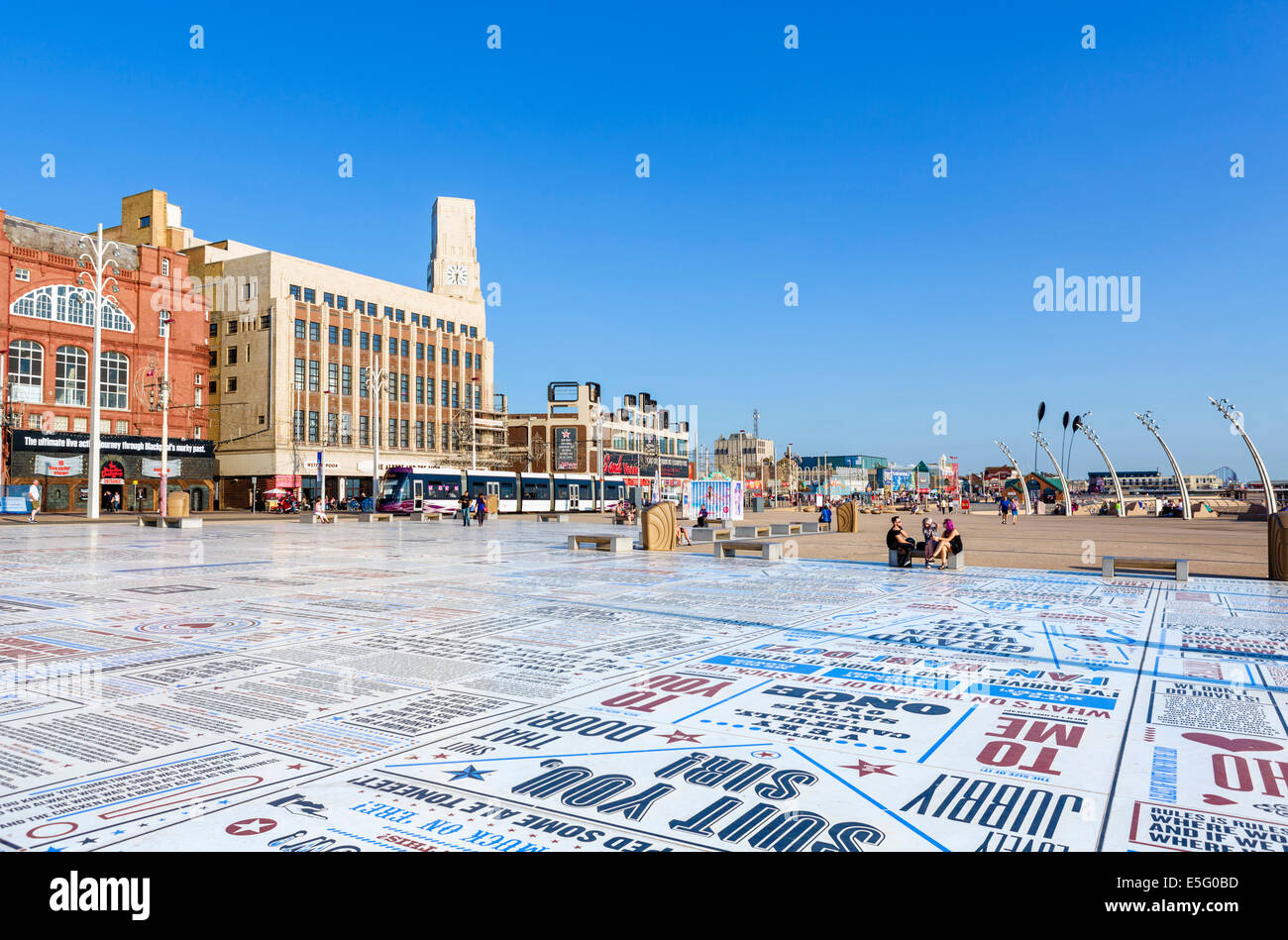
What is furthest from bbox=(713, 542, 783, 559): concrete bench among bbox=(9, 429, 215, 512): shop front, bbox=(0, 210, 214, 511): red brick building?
bbox=(0, 210, 214, 511): red brick building

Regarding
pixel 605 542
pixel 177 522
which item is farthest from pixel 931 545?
pixel 177 522

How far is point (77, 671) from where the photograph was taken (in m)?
7.55

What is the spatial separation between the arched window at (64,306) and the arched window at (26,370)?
75.3 inches

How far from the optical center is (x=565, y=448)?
352ft

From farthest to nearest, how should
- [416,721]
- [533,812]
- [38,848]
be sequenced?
[416,721]
[533,812]
[38,848]

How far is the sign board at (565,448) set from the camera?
107375mm

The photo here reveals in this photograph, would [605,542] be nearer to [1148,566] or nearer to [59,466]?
[1148,566]

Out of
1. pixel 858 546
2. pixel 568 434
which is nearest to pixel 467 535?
pixel 858 546

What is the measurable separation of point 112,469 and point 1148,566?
56619mm

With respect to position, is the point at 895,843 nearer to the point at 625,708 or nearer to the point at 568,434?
the point at 625,708

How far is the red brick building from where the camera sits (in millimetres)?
49219

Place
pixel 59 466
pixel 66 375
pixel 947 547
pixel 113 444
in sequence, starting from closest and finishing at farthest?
pixel 947 547 < pixel 59 466 < pixel 66 375 < pixel 113 444

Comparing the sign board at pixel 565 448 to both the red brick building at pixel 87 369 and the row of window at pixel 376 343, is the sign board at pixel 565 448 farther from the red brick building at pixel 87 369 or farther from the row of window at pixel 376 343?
the red brick building at pixel 87 369
